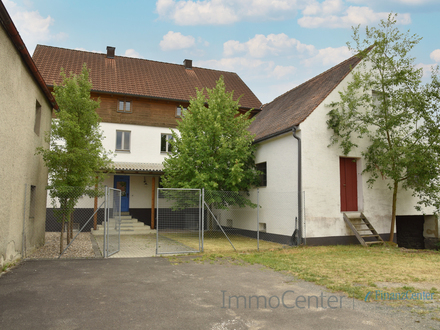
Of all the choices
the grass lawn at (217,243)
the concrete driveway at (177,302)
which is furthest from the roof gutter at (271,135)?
the concrete driveway at (177,302)

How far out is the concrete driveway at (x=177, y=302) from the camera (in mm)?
4574

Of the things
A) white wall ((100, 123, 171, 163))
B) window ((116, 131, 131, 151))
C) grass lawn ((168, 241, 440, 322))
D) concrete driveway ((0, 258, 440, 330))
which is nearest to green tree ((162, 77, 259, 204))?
grass lawn ((168, 241, 440, 322))

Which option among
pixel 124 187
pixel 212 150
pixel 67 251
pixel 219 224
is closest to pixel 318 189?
pixel 219 224

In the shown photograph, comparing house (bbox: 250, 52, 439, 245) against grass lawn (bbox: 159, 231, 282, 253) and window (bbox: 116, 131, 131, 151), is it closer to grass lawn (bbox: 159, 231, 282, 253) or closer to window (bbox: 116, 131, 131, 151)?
grass lawn (bbox: 159, 231, 282, 253)

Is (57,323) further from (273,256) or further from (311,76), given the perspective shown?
(311,76)

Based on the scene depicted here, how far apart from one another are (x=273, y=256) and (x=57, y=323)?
694 cm

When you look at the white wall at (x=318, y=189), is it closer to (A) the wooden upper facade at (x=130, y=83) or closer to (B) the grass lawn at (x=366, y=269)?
(B) the grass lawn at (x=366, y=269)

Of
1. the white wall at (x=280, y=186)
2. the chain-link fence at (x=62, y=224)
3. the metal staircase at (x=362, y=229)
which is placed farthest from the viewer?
the white wall at (x=280, y=186)

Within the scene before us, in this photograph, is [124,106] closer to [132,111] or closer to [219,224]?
[132,111]

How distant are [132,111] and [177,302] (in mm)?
16222

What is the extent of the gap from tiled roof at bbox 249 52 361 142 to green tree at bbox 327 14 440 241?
824 mm

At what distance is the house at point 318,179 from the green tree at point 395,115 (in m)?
0.53

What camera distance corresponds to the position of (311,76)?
17812mm

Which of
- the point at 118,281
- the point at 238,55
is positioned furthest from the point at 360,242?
the point at 238,55
